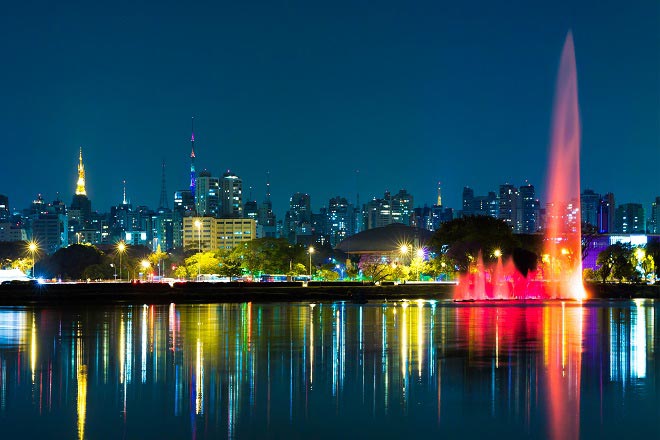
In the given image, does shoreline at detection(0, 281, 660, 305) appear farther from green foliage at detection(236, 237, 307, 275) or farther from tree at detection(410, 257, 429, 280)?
green foliage at detection(236, 237, 307, 275)

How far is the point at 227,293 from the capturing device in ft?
321

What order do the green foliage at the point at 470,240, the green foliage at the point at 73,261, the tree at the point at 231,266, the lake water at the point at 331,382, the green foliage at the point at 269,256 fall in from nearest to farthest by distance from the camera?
1. the lake water at the point at 331,382
2. the green foliage at the point at 470,240
3. the tree at the point at 231,266
4. the green foliage at the point at 269,256
5. the green foliage at the point at 73,261

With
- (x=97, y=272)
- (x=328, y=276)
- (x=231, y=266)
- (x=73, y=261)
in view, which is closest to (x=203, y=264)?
(x=231, y=266)

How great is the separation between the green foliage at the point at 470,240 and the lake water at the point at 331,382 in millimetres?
58167

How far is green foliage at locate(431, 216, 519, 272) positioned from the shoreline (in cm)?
428

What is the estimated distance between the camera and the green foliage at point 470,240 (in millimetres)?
108438

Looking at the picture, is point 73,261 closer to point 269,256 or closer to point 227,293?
point 269,256

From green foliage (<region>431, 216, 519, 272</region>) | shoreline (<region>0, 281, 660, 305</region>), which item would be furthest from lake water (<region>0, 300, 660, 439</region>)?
green foliage (<region>431, 216, 519, 272</region>)

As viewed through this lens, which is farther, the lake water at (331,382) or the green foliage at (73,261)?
the green foliage at (73,261)

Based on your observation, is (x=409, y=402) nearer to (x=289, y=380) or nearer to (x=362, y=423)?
(x=362, y=423)

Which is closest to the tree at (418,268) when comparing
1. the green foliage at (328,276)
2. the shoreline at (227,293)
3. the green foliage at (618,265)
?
the green foliage at (328,276)

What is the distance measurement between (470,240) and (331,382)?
8180 centimetres

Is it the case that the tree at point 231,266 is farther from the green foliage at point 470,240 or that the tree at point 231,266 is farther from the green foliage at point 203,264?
the green foliage at point 470,240

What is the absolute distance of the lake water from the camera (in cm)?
2230
